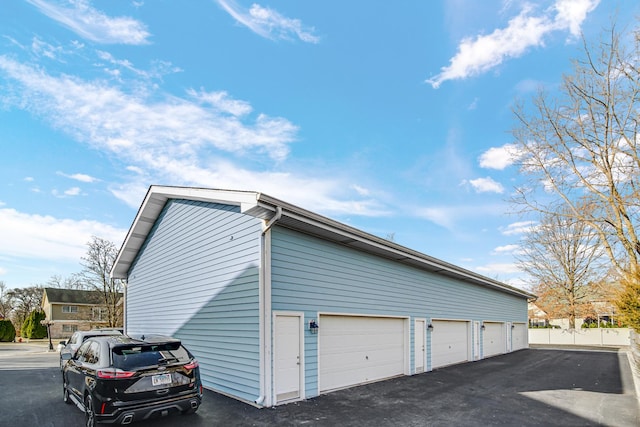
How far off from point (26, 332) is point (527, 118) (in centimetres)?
4341

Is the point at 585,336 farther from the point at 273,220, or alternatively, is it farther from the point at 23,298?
the point at 23,298

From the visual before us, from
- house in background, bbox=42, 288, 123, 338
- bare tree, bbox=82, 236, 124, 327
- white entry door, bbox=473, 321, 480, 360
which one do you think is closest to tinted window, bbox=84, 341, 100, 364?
white entry door, bbox=473, 321, 480, 360

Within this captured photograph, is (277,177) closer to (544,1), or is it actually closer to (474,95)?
(474,95)

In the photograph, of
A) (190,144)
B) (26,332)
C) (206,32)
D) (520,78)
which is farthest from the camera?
(26,332)

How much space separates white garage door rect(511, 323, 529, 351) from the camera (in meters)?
20.9

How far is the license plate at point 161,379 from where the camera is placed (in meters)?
5.32

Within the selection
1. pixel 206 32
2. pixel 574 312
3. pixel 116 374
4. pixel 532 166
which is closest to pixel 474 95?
pixel 532 166

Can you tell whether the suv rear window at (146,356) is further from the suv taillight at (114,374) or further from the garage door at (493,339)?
the garage door at (493,339)

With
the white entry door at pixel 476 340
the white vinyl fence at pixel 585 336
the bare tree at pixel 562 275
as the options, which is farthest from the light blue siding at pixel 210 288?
the white vinyl fence at pixel 585 336

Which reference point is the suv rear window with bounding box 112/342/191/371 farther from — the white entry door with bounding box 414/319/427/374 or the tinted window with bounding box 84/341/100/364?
the white entry door with bounding box 414/319/427/374

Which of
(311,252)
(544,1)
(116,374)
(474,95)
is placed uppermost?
(544,1)

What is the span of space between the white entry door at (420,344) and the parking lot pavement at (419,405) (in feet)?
1.23

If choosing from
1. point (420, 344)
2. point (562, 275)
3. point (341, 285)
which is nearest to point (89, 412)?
point (341, 285)

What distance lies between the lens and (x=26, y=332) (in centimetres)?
3500
